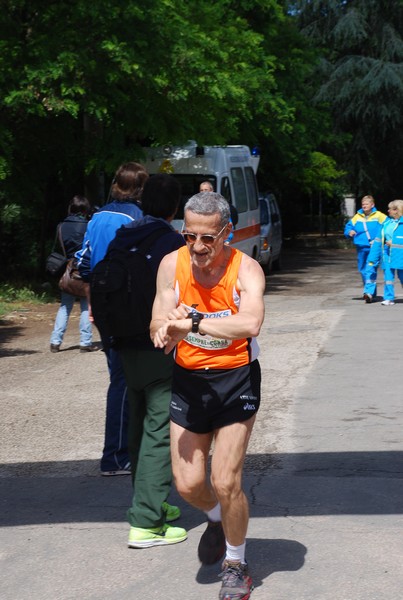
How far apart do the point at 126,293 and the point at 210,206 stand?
1.12 m

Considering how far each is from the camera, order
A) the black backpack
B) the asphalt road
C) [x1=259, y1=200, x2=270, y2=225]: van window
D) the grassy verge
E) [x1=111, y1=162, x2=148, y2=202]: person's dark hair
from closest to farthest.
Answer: the asphalt road, the black backpack, [x1=111, y1=162, x2=148, y2=202]: person's dark hair, the grassy verge, [x1=259, y1=200, x2=270, y2=225]: van window

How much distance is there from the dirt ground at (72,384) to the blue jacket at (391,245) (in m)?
1.08

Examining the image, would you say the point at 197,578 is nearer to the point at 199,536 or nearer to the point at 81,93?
the point at 199,536

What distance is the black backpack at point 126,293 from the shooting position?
5.45 metres

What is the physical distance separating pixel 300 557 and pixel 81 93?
13.0 metres

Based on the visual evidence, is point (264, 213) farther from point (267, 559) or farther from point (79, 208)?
point (267, 559)

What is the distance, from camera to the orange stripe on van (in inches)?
786

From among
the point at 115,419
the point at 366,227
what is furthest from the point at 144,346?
the point at 366,227

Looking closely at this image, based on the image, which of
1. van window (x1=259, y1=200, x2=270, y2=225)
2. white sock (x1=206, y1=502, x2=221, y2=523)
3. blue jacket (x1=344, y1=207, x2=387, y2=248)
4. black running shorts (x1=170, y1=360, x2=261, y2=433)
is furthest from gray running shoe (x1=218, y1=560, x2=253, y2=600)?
van window (x1=259, y1=200, x2=270, y2=225)

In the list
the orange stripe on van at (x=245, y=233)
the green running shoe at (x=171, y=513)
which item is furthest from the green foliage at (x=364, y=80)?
the green running shoe at (x=171, y=513)

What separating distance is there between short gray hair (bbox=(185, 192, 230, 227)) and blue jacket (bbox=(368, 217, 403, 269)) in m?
12.4

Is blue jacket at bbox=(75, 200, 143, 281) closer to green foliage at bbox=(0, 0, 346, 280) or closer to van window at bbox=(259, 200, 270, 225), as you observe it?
green foliage at bbox=(0, 0, 346, 280)

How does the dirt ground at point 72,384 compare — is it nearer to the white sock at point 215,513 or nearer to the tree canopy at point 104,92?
the white sock at point 215,513

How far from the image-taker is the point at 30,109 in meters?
17.4
